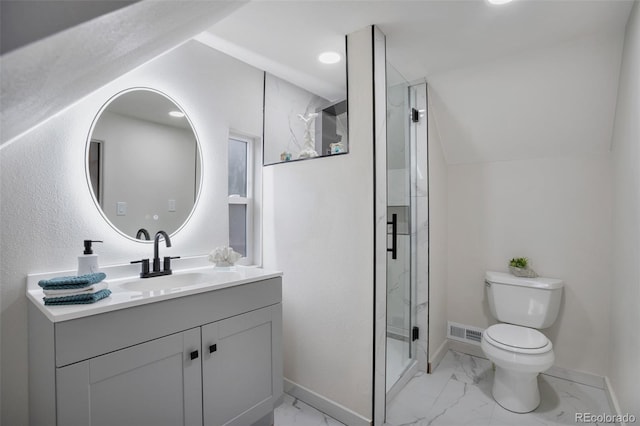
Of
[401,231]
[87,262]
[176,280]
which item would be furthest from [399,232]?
[87,262]

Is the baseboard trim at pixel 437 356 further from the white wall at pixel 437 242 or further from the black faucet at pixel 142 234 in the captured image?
the black faucet at pixel 142 234

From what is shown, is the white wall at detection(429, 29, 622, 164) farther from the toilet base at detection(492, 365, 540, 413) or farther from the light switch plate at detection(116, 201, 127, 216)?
the light switch plate at detection(116, 201, 127, 216)

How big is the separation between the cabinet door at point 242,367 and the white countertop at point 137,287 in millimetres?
190

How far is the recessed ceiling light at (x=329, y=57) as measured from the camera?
191 centimetres

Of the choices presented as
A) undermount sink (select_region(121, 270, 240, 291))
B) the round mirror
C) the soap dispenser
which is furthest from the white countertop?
the round mirror

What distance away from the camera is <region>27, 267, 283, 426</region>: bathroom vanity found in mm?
1059

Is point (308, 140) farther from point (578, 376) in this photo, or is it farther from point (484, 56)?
point (578, 376)

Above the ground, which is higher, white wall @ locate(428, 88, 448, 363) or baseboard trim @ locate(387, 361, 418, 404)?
white wall @ locate(428, 88, 448, 363)

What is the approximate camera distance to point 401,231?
2213 millimetres

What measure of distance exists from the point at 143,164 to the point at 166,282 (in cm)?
69

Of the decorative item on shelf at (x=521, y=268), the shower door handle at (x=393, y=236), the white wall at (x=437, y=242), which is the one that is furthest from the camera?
the white wall at (x=437, y=242)

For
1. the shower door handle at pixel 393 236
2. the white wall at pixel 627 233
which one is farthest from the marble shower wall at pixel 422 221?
the white wall at pixel 627 233

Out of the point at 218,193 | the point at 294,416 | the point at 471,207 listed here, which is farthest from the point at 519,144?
the point at 294,416

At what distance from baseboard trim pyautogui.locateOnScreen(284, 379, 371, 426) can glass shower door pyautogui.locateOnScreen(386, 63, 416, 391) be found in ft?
1.25
